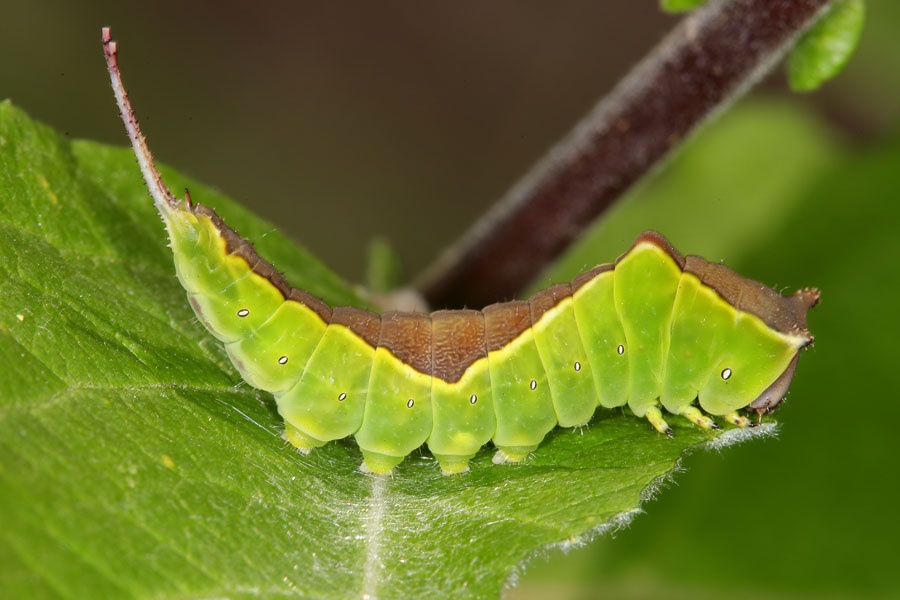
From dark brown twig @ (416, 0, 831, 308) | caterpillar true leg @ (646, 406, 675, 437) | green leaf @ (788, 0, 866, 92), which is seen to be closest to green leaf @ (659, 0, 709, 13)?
dark brown twig @ (416, 0, 831, 308)

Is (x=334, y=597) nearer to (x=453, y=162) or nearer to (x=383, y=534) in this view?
(x=383, y=534)

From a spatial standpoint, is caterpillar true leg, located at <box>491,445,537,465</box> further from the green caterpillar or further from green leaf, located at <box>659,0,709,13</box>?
green leaf, located at <box>659,0,709,13</box>

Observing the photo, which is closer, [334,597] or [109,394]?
[334,597]

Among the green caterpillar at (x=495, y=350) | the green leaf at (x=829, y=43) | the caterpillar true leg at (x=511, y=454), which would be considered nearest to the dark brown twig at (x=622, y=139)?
the green leaf at (x=829, y=43)

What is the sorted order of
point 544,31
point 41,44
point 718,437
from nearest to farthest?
point 718,437
point 41,44
point 544,31

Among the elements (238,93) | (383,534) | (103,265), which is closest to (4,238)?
(103,265)

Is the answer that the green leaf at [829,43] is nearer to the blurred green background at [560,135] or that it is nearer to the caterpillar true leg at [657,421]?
the caterpillar true leg at [657,421]

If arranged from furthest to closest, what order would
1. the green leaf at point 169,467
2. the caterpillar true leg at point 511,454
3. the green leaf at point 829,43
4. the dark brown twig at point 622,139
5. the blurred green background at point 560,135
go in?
1. the blurred green background at point 560,135
2. the dark brown twig at point 622,139
3. the green leaf at point 829,43
4. the caterpillar true leg at point 511,454
5. the green leaf at point 169,467
